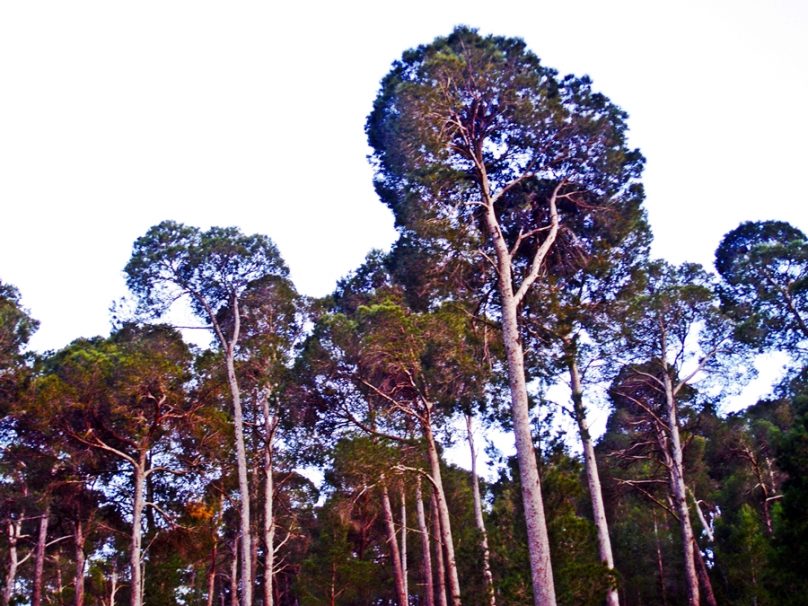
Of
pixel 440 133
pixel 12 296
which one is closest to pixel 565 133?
pixel 440 133

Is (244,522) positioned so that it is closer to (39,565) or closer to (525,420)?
(525,420)

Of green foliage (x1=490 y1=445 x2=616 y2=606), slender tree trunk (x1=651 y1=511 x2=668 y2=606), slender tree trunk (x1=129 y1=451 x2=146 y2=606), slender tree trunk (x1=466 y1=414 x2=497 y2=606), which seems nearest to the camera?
green foliage (x1=490 y1=445 x2=616 y2=606)

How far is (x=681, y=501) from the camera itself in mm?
18281

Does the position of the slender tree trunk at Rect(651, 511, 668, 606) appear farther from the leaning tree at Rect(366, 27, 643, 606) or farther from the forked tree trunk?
the leaning tree at Rect(366, 27, 643, 606)

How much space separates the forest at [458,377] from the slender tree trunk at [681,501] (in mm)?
72

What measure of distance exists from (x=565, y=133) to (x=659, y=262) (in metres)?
10.1

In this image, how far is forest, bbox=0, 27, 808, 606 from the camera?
40.0 ft

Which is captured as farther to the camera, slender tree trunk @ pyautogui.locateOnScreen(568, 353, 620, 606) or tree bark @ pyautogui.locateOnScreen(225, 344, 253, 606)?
tree bark @ pyautogui.locateOnScreen(225, 344, 253, 606)

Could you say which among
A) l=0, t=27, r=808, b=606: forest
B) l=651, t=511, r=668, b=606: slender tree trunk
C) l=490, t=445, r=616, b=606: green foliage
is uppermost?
l=0, t=27, r=808, b=606: forest

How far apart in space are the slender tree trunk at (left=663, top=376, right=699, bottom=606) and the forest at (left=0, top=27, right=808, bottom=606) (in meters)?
0.07

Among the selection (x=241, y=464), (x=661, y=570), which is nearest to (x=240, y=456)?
(x=241, y=464)

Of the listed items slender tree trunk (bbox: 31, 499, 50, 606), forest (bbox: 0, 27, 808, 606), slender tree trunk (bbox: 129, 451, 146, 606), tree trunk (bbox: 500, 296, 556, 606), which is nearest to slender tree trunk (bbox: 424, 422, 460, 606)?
forest (bbox: 0, 27, 808, 606)

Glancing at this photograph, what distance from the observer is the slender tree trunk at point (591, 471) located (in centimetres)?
1486

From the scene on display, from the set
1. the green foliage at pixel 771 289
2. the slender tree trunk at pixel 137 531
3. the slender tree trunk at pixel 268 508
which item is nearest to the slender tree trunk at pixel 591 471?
the green foliage at pixel 771 289
